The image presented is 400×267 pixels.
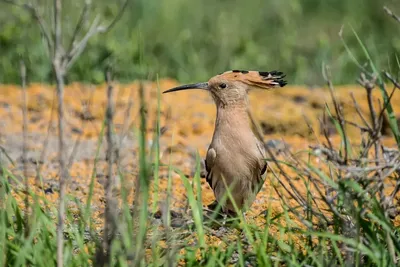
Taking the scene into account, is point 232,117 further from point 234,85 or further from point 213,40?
point 213,40

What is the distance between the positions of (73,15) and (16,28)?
1.54 metres

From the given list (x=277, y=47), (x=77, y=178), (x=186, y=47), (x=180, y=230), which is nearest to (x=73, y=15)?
(x=186, y=47)

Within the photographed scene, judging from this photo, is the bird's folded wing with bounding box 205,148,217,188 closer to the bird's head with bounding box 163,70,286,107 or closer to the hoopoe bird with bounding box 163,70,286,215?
the hoopoe bird with bounding box 163,70,286,215

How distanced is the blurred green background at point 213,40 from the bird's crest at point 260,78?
1457 millimetres

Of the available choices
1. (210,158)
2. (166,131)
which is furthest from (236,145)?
(166,131)

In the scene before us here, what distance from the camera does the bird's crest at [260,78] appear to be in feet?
11.4

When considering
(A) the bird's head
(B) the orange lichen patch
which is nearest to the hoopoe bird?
(A) the bird's head

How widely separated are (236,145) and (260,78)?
0.30 m

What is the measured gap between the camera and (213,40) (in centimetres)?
692

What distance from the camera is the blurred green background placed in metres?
6.17

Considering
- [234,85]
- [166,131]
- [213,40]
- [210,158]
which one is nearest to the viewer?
[210,158]

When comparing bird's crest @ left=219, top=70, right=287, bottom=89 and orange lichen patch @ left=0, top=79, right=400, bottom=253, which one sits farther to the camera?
orange lichen patch @ left=0, top=79, right=400, bottom=253

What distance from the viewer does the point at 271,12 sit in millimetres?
8328

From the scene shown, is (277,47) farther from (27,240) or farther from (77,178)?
(27,240)
